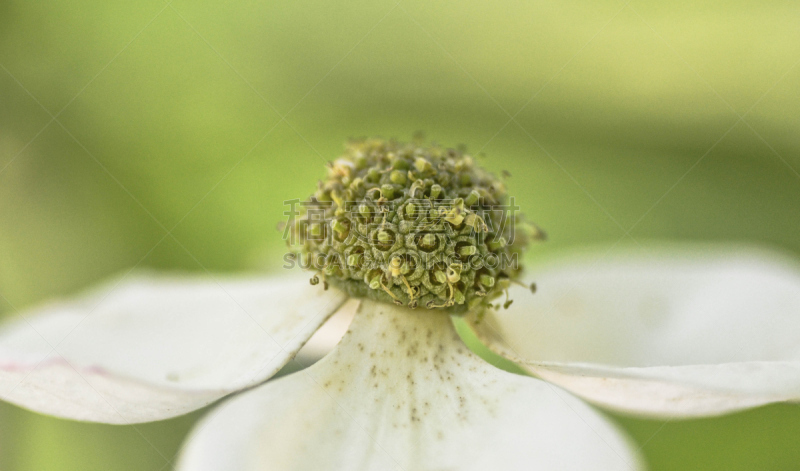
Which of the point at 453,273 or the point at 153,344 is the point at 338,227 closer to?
the point at 453,273

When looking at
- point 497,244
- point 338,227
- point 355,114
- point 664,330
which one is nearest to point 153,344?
point 338,227

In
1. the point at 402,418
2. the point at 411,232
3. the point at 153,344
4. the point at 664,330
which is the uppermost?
the point at 664,330

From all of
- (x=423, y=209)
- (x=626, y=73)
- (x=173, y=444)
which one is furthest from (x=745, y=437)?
(x=626, y=73)

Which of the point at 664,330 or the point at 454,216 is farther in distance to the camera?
the point at 664,330

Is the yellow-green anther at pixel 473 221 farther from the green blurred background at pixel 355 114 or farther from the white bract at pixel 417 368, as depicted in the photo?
the green blurred background at pixel 355 114

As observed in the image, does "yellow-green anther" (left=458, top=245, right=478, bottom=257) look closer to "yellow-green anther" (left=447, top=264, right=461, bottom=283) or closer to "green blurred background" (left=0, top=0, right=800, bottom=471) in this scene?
"yellow-green anther" (left=447, top=264, right=461, bottom=283)

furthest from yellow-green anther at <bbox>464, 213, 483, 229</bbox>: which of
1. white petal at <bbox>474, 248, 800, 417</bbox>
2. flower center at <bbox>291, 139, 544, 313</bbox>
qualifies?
white petal at <bbox>474, 248, 800, 417</bbox>

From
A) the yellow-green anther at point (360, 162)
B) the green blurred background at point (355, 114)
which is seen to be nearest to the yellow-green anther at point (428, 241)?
the yellow-green anther at point (360, 162)
